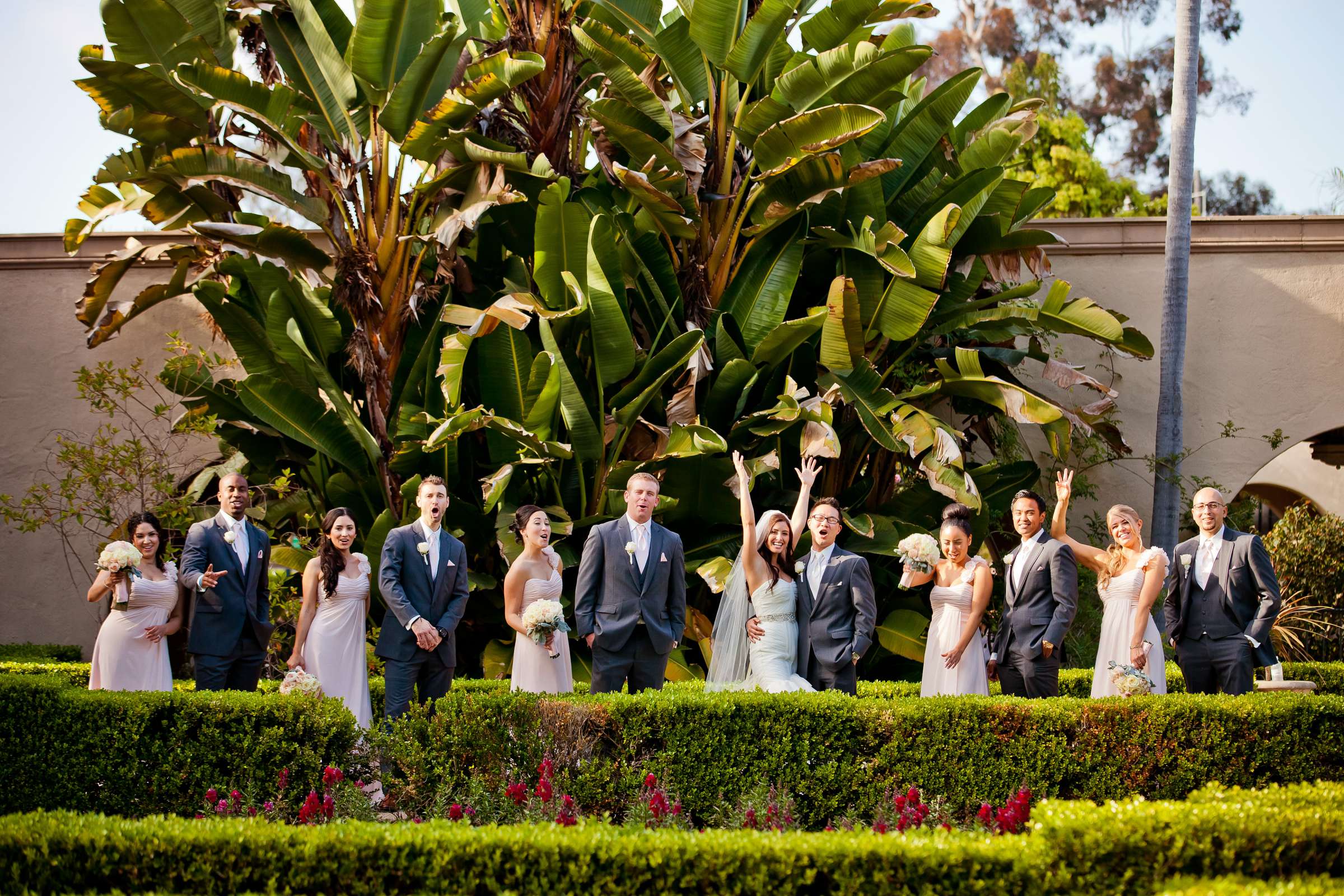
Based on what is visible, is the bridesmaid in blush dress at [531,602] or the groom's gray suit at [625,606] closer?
the groom's gray suit at [625,606]

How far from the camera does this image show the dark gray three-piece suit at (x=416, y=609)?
24.9 feet

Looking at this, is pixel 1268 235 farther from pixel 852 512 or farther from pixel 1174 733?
pixel 1174 733

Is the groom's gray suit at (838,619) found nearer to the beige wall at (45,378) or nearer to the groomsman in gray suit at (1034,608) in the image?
the groomsman in gray suit at (1034,608)

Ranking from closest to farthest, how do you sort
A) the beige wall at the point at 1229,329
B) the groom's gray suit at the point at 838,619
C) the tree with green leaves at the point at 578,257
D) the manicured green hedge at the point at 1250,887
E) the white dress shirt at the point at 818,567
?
the manicured green hedge at the point at 1250,887
the groom's gray suit at the point at 838,619
the white dress shirt at the point at 818,567
the tree with green leaves at the point at 578,257
the beige wall at the point at 1229,329

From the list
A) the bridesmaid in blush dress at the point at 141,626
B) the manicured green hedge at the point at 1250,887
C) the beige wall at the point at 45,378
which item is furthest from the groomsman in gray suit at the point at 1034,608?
the beige wall at the point at 45,378

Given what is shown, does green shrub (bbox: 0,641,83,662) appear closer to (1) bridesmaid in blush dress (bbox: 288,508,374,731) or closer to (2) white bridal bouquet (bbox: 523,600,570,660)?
(1) bridesmaid in blush dress (bbox: 288,508,374,731)

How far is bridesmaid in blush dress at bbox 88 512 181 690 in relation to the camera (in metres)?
7.95

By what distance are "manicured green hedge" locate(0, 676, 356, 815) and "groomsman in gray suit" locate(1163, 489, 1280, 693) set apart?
534 cm

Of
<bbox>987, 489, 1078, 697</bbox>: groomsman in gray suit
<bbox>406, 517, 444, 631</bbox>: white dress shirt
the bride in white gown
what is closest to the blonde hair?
<bbox>987, 489, 1078, 697</bbox>: groomsman in gray suit

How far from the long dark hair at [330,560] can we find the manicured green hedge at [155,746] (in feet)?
5.57

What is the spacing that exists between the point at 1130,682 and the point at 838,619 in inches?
65.2

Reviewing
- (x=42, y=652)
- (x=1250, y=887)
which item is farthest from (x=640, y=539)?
(x=42, y=652)

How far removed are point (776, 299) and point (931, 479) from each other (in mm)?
2229

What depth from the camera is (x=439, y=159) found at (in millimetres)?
11250
